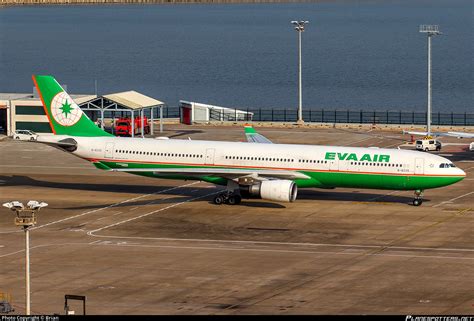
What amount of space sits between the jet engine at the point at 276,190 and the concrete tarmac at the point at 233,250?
4.73 ft

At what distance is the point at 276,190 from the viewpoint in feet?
279

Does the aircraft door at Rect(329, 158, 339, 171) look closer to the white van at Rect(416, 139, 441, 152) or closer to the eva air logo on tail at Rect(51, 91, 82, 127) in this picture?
the eva air logo on tail at Rect(51, 91, 82, 127)

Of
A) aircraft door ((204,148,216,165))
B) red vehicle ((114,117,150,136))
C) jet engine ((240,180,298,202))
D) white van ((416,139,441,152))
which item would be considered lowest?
A: jet engine ((240,180,298,202))

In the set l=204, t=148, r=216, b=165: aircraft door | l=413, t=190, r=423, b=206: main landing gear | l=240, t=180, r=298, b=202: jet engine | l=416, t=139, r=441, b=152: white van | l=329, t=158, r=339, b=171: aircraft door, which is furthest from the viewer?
l=416, t=139, r=441, b=152: white van

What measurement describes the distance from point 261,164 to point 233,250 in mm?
16846

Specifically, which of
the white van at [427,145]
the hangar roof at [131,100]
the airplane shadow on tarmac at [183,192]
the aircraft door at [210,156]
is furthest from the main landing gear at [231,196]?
the hangar roof at [131,100]

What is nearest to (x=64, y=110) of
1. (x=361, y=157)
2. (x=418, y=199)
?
(x=361, y=157)

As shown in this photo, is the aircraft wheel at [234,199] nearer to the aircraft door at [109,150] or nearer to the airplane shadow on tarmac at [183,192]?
the airplane shadow on tarmac at [183,192]

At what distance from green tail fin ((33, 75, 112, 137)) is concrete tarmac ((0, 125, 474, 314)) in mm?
5635

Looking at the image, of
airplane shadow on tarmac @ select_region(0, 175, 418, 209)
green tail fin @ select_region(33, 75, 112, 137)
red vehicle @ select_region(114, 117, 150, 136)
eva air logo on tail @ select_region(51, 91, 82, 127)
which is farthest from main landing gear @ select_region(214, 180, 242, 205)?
red vehicle @ select_region(114, 117, 150, 136)

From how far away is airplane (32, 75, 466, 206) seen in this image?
8638cm

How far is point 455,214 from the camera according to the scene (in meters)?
85.5

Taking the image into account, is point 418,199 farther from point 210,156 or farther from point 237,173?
point 210,156

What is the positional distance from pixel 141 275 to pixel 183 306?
8092 millimetres
